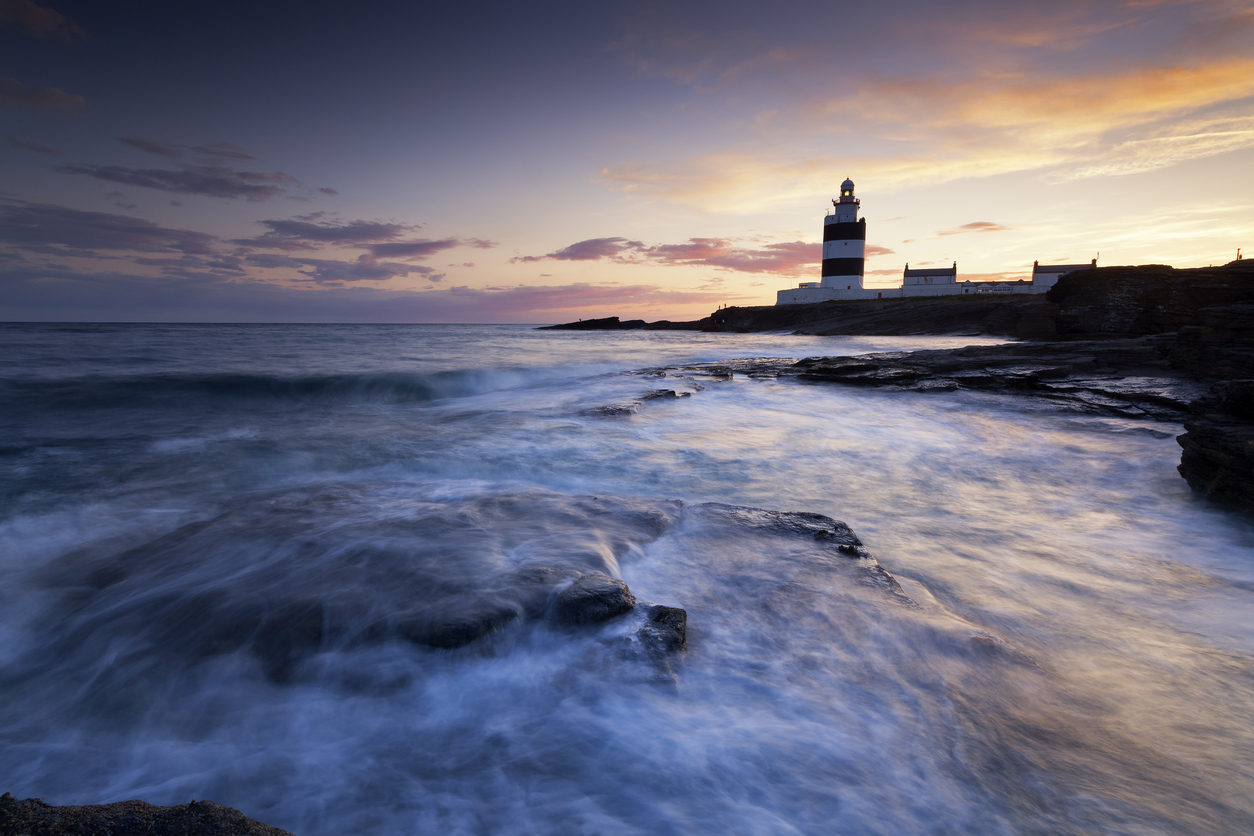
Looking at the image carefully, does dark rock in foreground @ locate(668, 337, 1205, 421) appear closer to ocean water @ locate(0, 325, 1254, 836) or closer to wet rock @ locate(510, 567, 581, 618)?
ocean water @ locate(0, 325, 1254, 836)

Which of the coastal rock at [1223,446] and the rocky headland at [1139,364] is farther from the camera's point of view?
the rocky headland at [1139,364]

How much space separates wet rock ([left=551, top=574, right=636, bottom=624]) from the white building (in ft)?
158

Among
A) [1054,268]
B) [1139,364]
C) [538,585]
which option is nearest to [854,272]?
[1054,268]

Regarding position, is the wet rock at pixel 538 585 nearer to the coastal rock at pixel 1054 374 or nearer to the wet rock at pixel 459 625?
the wet rock at pixel 459 625

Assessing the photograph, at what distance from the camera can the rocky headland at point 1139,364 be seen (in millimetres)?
4297

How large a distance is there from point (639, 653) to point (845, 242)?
167 ft

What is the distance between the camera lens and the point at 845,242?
4644cm

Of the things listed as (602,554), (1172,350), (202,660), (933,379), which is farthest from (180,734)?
(1172,350)

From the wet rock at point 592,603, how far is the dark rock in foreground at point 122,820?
1365 millimetres

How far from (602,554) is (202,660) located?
1996 millimetres

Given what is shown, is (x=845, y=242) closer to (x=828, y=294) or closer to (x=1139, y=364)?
(x=828, y=294)

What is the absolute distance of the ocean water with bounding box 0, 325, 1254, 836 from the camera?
5.70ft

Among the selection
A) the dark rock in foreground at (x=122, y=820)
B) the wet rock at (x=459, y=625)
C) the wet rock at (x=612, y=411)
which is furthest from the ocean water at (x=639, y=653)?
the wet rock at (x=612, y=411)

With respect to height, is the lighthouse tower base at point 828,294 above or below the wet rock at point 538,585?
above
